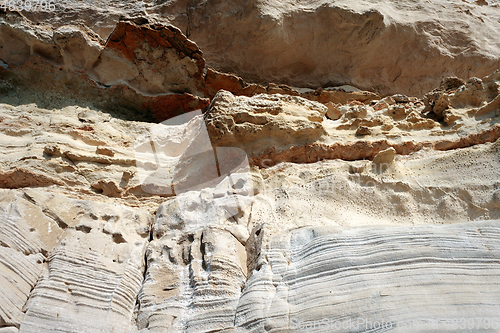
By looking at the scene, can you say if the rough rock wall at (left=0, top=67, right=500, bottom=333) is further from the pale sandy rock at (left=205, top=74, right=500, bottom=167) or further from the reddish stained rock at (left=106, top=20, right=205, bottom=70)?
the reddish stained rock at (left=106, top=20, right=205, bottom=70)

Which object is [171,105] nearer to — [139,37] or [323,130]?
[139,37]

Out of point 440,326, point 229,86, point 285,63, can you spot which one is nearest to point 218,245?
point 440,326

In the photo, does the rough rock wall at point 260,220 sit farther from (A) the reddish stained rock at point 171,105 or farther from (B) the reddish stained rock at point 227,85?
(B) the reddish stained rock at point 227,85

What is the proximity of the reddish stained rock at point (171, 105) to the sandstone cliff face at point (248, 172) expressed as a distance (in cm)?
3

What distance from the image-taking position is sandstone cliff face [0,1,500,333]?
7.68 feet

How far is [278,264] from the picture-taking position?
2578 mm

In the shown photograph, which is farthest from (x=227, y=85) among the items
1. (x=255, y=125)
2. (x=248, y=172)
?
(x=248, y=172)

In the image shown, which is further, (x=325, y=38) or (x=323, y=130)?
(x=325, y=38)

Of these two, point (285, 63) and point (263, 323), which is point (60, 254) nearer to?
point (263, 323)

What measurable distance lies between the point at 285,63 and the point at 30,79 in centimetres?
369
